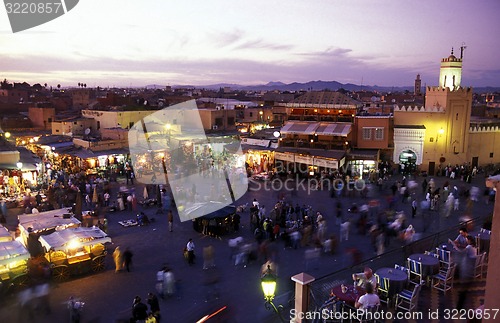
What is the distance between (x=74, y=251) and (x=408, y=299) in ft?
27.5

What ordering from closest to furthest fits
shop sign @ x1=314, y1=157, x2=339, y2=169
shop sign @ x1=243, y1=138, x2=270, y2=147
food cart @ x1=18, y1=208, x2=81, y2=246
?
food cart @ x1=18, y1=208, x2=81, y2=246 → shop sign @ x1=314, y1=157, x2=339, y2=169 → shop sign @ x1=243, y1=138, x2=270, y2=147

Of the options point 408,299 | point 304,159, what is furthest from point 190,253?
point 304,159

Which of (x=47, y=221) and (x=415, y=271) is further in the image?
(x=47, y=221)

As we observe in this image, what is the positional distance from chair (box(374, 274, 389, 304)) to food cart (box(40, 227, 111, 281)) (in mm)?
7353

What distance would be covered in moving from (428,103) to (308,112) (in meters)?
7.70

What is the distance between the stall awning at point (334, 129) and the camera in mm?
23641

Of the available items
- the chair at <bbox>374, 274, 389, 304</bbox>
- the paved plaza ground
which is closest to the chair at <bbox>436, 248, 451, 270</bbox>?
the chair at <bbox>374, 274, 389, 304</bbox>

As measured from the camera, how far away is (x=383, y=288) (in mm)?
7461

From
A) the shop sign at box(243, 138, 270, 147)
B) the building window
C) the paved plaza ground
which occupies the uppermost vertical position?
the building window

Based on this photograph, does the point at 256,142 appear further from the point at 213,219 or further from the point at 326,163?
the point at 213,219

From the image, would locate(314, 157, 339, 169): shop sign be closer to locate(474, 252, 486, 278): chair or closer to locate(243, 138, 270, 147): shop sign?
locate(243, 138, 270, 147): shop sign

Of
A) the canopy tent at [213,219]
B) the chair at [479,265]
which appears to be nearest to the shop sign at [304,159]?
the canopy tent at [213,219]

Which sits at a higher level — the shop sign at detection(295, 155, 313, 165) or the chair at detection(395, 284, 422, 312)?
the shop sign at detection(295, 155, 313, 165)

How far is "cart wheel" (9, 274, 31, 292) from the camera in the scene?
1003 cm
